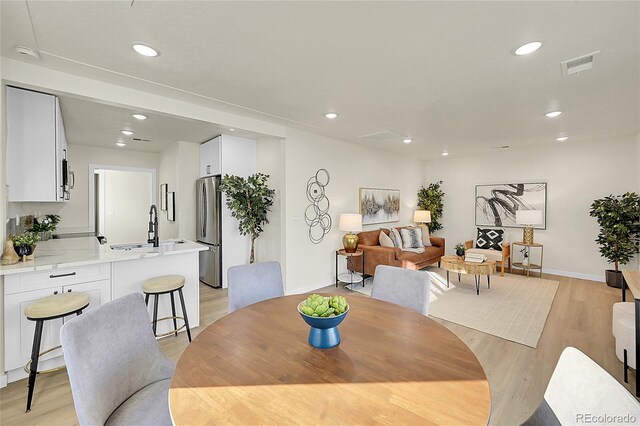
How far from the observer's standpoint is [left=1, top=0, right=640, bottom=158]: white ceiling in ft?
5.53

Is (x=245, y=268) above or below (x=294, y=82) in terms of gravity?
below

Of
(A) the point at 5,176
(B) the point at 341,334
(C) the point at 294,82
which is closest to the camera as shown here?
(B) the point at 341,334

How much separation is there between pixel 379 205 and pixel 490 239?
2.41 m

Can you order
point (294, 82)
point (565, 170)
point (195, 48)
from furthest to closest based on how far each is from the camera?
point (565, 170) → point (294, 82) → point (195, 48)

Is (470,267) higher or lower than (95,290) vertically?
lower

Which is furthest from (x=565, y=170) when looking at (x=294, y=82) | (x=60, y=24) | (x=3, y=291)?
(x=3, y=291)

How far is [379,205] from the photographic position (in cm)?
596

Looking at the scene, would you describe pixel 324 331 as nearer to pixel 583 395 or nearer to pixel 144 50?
pixel 583 395

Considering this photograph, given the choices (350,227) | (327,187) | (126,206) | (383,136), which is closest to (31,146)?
(327,187)

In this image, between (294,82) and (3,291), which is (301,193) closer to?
(294,82)

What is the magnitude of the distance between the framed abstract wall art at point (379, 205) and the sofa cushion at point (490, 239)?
1737 millimetres

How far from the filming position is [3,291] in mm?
2121

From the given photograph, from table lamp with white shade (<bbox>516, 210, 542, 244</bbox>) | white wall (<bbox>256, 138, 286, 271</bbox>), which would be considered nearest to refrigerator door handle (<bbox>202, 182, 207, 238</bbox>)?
white wall (<bbox>256, 138, 286, 271</bbox>)

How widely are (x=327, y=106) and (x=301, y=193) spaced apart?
1506mm
